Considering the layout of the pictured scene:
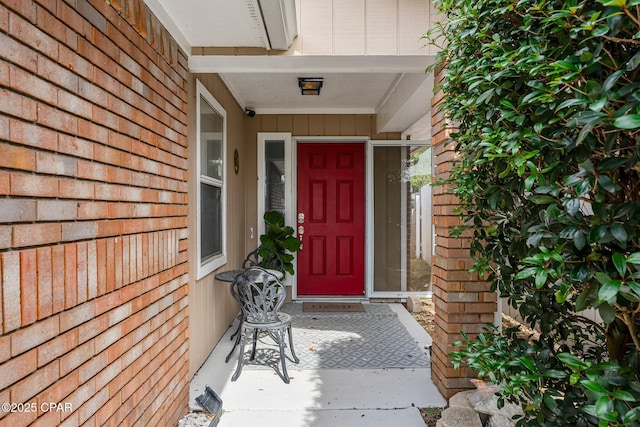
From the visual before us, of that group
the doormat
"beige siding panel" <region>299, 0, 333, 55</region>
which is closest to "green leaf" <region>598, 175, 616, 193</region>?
"beige siding panel" <region>299, 0, 333, 55</region>

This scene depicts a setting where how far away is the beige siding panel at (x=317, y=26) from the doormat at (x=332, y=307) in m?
2.95

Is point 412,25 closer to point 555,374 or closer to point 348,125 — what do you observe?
point 555,374

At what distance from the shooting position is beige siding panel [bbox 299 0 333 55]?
2291 mm

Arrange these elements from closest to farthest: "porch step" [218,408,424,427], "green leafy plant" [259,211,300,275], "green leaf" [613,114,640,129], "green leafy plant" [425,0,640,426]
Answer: "green leaf" [613,114,640,129]
"green leafy plant" [425,0,640,426]
"porch step" [218,408,424,427]
"green leafy plant" [259,211,300,275]

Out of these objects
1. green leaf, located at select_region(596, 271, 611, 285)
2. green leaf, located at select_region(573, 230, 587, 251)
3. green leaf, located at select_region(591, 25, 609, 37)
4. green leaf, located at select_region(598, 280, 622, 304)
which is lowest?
green leaf, located at select_region(598, 280, 622, 304)

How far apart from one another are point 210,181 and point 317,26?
1491mm

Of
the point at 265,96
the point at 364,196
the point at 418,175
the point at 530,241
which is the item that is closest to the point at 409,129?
the point at 418,175

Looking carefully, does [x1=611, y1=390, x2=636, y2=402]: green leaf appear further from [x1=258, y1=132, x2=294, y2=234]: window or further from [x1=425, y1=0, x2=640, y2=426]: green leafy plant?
[x1=258, y1=132, x2=294, y2=234]: window

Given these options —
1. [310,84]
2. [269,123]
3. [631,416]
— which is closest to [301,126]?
[269,123]

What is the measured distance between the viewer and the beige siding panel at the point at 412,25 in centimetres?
229

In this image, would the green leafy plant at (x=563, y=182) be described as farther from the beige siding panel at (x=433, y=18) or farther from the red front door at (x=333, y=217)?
the red front door at (x=333, y=217)

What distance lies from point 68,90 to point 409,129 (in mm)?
3909

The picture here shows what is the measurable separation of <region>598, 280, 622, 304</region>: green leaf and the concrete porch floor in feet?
5.53

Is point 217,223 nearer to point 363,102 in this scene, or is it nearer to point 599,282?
point 363,102
